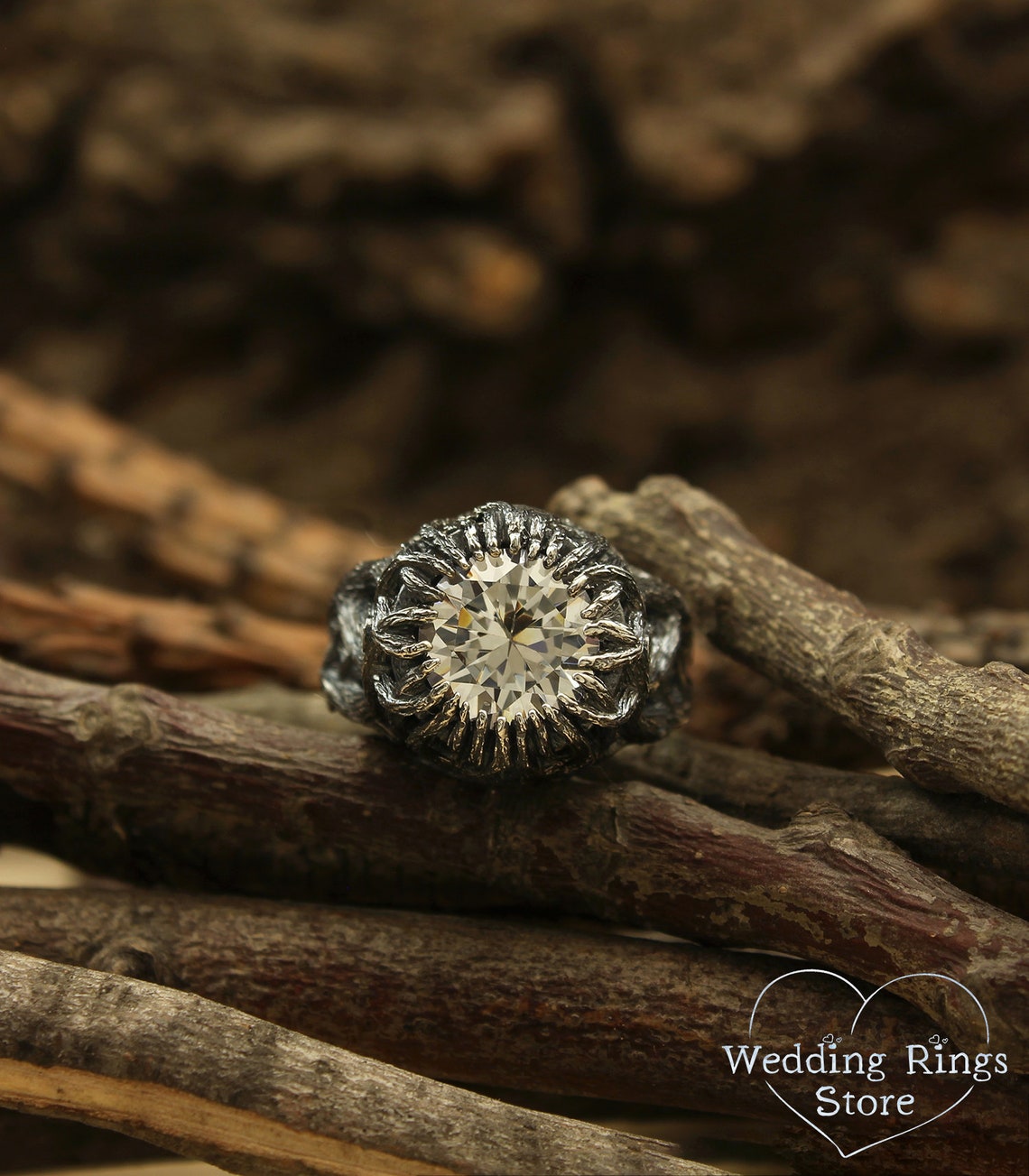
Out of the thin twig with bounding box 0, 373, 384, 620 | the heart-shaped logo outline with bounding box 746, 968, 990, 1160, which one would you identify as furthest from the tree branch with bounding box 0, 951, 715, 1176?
the thin twig with bounding box 0, 373, 384, 620

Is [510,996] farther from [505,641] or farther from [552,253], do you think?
[552,253]

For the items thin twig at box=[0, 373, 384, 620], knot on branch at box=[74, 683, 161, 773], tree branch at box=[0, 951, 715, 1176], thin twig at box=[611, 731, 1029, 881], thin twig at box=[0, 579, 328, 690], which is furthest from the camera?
thin twig at box=[0, 373, 384, 620]

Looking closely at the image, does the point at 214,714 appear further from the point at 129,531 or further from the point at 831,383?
the point at 831,383

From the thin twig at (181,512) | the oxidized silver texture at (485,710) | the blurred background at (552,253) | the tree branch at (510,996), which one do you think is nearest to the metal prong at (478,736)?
the oxidized silver texture at (485,710)

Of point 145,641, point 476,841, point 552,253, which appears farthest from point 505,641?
point 552,253

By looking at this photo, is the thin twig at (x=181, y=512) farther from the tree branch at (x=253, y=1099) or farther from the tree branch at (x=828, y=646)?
the tree branch at (x=253, y=1099)

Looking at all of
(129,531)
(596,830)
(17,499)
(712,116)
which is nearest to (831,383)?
(712,116)

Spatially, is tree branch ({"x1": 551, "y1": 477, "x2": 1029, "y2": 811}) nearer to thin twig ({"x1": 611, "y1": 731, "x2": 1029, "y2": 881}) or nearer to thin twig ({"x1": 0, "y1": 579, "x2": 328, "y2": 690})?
thin twig ({"x1": 611, "y1": 731, "x2": 1029, "y2": 881})
